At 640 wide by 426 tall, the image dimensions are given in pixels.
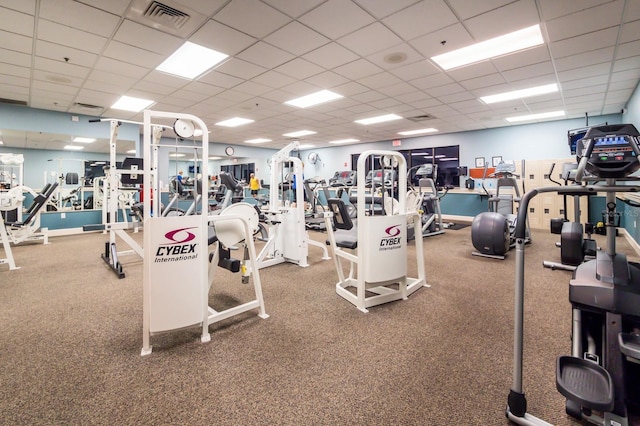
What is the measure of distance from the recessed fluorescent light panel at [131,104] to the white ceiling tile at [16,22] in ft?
8.15

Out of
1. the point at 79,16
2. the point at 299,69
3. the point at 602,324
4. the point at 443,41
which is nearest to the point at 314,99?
the point at 299,69

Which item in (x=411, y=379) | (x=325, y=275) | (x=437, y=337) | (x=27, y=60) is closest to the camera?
(x=411, y=379)

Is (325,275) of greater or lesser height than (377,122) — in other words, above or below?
below

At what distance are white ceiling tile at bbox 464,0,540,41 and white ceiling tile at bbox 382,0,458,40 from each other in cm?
28

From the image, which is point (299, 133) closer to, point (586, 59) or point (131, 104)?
point (131, 104)

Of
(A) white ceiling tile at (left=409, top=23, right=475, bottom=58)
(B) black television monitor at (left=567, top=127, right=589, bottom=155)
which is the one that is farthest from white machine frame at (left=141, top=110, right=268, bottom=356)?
(B) black television monitor at (left=567, top=127, right=589, bottom=155)

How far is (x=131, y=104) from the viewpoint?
6.19m

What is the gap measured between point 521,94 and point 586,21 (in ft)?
9.05

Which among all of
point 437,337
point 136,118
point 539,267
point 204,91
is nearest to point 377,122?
point 204,91

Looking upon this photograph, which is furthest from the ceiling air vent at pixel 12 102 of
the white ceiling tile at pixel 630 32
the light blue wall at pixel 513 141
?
the light blue wall at pixel 513 141

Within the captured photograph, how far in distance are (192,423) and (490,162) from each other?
9978 millimetres

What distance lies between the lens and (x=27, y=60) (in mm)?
4047

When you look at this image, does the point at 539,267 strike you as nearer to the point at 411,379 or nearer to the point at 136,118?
the point at 411,379

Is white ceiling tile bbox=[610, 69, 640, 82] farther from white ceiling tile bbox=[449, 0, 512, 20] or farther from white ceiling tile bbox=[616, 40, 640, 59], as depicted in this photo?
white ceiling tile bbox=[449, 0, 512, 20]
